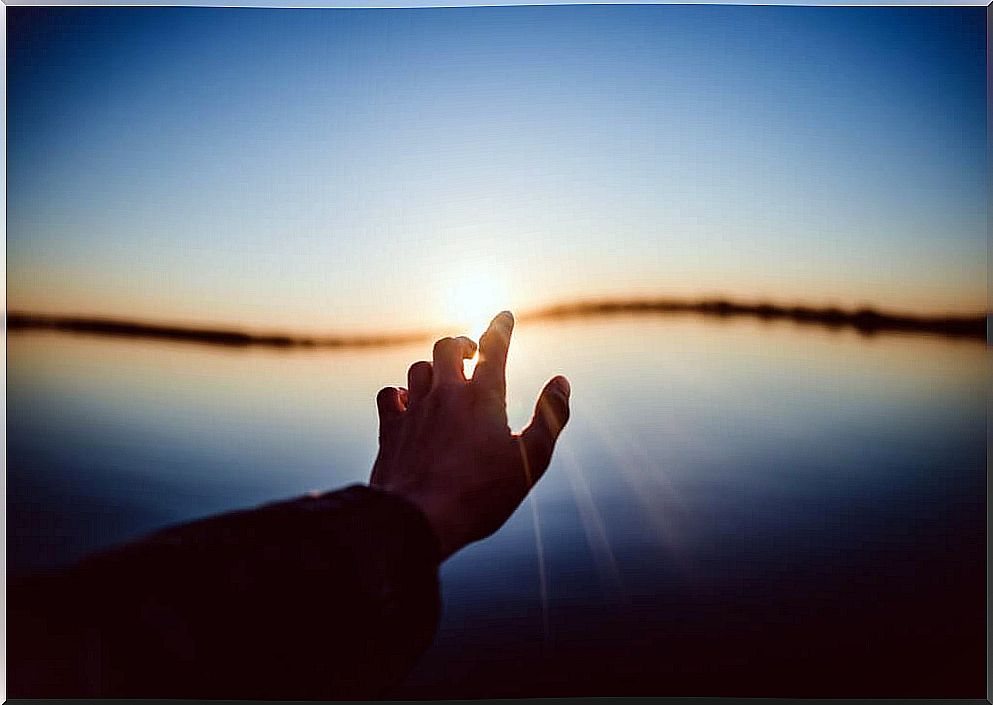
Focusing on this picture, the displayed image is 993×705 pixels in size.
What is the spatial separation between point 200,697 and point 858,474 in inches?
47.3

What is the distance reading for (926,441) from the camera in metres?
1.75

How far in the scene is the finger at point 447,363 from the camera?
1.39 metres

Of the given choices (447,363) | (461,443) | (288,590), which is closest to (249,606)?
(288,590)

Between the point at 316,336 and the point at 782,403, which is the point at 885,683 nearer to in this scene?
the point at 782,403

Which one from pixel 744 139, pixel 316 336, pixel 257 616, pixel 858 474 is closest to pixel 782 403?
pixel 858 474

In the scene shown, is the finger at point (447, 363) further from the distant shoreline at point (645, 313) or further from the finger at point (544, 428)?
the distant shoreline at point (645, 313)

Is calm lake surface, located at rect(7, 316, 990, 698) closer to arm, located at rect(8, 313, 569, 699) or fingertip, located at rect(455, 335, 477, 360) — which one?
fingertip, located at rect(455, 335, 477, 360)

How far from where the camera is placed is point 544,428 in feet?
4.73

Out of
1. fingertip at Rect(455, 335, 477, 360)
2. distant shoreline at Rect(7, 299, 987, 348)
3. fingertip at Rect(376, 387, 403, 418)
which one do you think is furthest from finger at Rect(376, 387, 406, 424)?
distant shoreline at Rect(7, 299, 987, 348)

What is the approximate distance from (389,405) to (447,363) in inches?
5.9

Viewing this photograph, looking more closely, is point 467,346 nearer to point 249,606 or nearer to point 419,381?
point 419,381

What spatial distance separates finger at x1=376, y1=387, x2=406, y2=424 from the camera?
4.91 feet

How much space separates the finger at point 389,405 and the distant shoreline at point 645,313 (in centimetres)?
23

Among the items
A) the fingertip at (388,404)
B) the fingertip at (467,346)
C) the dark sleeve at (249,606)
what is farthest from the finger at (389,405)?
the dark sleeve at (249,606)
